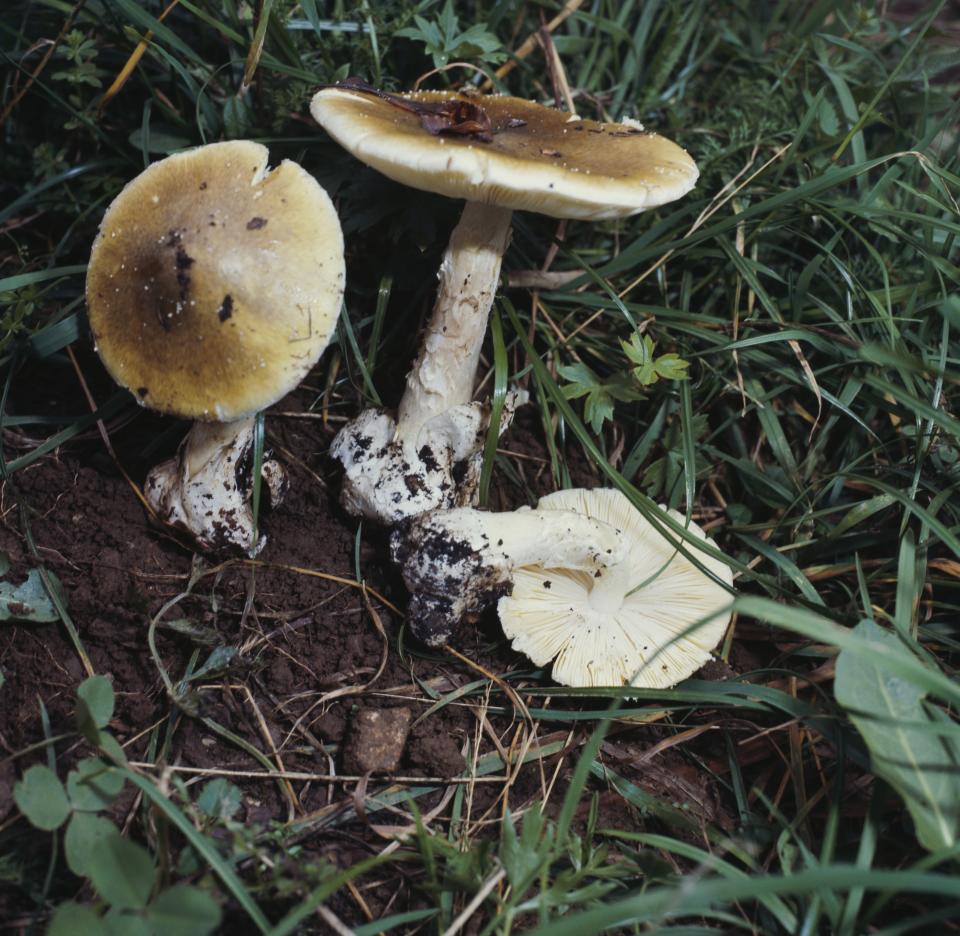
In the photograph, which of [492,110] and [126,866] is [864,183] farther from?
[126,866]

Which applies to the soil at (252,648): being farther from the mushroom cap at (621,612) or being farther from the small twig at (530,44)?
the small twig at (530,44)

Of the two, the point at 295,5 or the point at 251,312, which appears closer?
the point at 251,312

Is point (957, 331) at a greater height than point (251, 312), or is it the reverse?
point (957, 331)

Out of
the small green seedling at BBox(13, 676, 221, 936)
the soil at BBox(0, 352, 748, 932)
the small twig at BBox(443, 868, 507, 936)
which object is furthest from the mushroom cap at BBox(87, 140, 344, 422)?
the small twig at BBox(443, 868, 507, 936)

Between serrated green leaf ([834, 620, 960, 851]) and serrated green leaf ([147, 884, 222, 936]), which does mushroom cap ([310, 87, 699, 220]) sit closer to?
serrated green leaf ([834, 620, 960, 851])

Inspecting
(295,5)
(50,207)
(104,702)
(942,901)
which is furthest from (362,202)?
(942,901)

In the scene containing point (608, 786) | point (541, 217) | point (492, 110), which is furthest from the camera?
point (541, 217)

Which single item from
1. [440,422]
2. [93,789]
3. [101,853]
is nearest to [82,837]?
[93,789]
